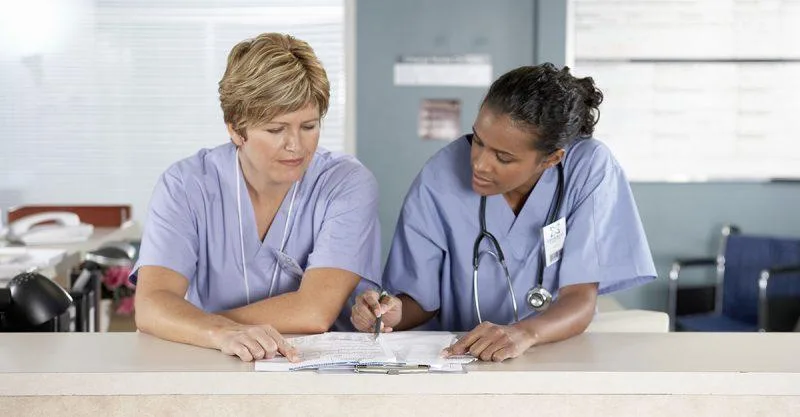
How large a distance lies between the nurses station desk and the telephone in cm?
211

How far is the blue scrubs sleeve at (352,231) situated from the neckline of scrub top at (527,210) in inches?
9.7

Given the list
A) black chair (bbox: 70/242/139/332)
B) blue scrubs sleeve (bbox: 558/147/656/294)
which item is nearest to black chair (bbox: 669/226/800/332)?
blue scrubs sleeve (bbox: 558/147/656/294)

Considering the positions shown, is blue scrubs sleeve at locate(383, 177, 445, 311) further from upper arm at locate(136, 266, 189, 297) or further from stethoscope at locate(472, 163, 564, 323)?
upper arm at locate(136, 266, 189, 297)

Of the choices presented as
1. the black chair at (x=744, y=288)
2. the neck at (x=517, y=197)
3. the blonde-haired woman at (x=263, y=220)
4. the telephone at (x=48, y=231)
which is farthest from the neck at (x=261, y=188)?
the black chair at (x=744, y=288)

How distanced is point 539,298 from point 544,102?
37 centimetres

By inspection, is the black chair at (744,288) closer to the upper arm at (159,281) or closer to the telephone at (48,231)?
the telephone at (48,231)

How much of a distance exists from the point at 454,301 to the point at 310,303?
0.40 m

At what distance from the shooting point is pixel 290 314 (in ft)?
5.93

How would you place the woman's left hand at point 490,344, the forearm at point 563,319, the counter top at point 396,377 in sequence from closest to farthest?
the counter top at point 396,377 < the woman's left hand at point 490,344 < the forearm at point 563,319

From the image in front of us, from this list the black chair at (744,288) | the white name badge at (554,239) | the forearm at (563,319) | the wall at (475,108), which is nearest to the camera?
the forearm at (563,319)

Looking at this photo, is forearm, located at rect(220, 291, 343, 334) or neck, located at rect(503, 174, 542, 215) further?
neck, located at rect(503, 174, 542, 215)

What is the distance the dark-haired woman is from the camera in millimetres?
1868

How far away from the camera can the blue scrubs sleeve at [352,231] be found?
76.1 inches

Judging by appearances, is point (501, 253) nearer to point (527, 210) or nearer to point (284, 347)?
point (527, 210)
